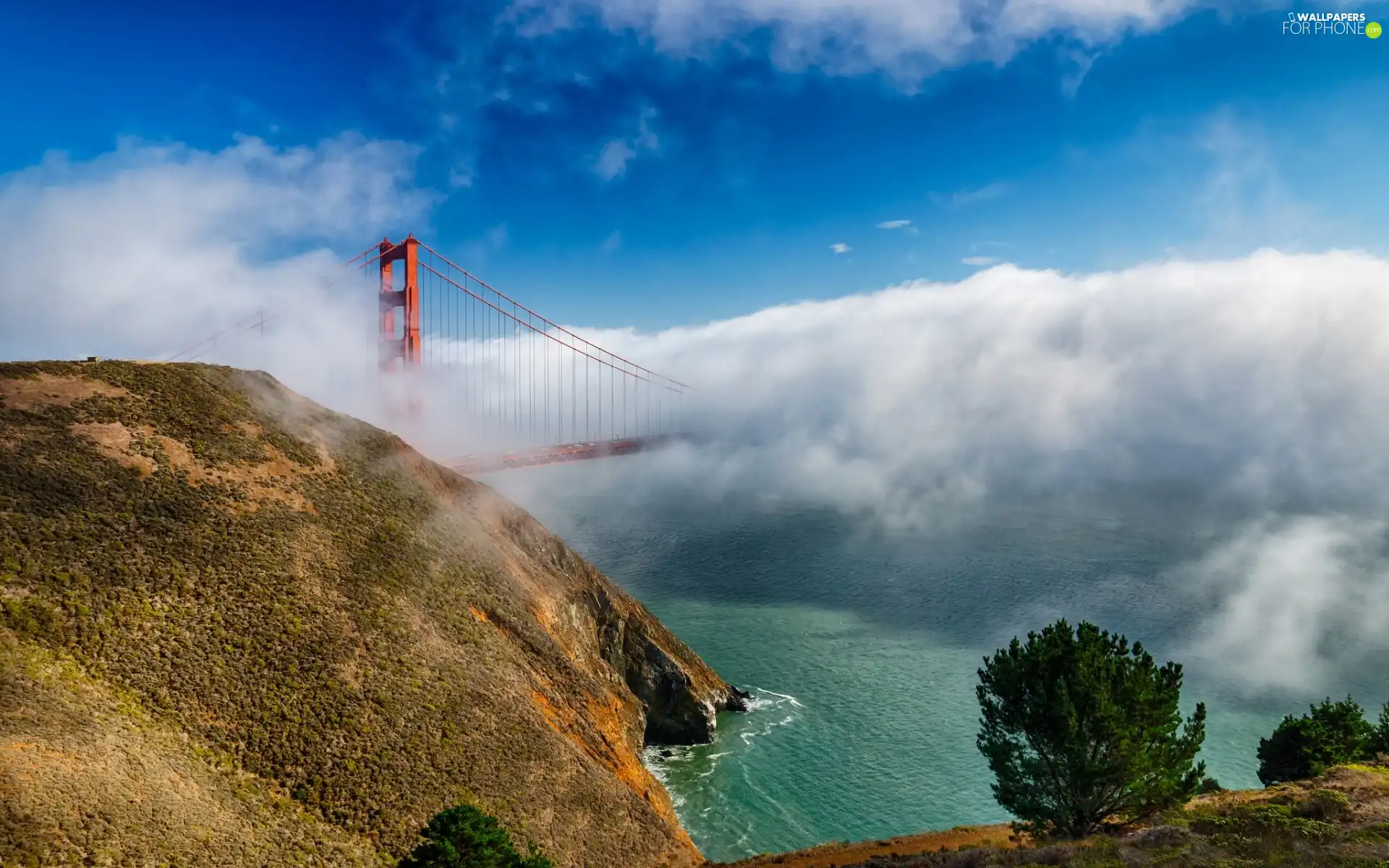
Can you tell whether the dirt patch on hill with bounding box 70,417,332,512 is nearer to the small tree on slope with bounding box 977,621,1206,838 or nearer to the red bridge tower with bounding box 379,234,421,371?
the red bridge tower with bounding box 379,234,421,371

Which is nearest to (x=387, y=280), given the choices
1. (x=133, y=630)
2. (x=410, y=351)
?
(x=410, y=351)

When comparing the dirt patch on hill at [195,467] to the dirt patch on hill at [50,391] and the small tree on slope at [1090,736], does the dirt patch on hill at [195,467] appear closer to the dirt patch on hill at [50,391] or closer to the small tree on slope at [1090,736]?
the dirt patch on hill at [50,391]

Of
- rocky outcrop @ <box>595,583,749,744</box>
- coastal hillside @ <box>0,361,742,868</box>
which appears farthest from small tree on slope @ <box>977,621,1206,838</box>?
rocky outcrop @ <box>595,583,749,744</box>

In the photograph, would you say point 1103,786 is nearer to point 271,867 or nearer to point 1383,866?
point 1383,866

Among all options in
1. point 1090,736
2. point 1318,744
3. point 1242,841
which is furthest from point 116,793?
point 1318,744

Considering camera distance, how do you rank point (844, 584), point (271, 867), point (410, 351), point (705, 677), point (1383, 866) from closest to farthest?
point (1383, 866)
point (271, 867)
point (705, 677)
point (410, 351)
point (844, 584)

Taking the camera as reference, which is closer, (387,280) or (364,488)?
(364,488)

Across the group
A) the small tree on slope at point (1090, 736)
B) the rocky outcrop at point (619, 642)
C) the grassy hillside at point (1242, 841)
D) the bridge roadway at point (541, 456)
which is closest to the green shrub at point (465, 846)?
the grassy hillside at point (1242, 841)
